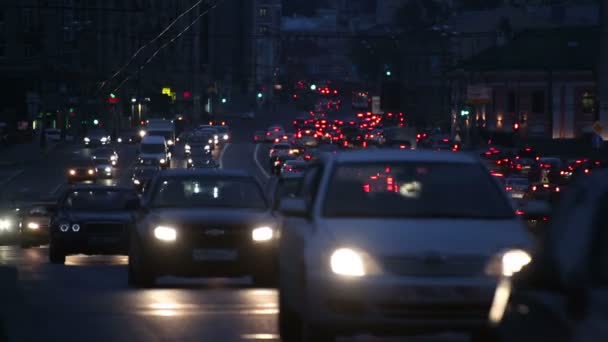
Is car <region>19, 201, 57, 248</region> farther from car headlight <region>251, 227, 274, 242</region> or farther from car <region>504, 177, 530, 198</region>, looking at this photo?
car headlight <region>251, 227, 274, 242</region>

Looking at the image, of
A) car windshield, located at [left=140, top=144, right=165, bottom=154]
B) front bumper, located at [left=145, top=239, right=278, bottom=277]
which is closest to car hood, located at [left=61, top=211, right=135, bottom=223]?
front bumper, located at [left=145, top=239, right=278, bottom=277]

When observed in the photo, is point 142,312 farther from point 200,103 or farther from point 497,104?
point 200,103

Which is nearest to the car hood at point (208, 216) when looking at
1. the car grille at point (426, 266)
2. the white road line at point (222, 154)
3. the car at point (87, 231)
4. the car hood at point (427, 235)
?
the car at point (87, 231)

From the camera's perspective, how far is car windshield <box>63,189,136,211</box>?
1064 inches

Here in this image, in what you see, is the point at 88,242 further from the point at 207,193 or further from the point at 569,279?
the point at 569,279

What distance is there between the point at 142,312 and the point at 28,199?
5055 centimetres

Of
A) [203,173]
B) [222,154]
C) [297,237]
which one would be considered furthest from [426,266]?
[222,154]

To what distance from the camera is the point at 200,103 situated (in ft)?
588

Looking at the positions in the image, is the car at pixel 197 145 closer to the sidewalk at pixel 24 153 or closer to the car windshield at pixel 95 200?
the sidewalk at pixel 24 153

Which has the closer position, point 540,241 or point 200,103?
point 540,241

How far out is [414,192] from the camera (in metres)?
12.3

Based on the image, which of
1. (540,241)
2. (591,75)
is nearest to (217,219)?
(540,241)

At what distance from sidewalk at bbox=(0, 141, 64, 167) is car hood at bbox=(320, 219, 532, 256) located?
254 feet

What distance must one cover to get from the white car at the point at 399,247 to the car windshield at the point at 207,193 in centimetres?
717
